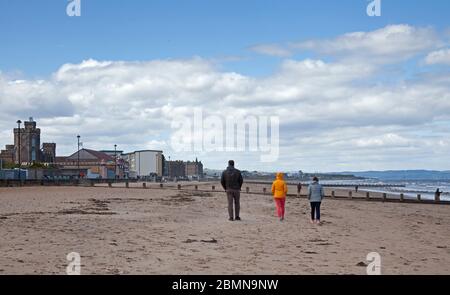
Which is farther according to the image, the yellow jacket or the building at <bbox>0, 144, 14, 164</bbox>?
the building at <bbox>0, 144, 14, 164</bbox>

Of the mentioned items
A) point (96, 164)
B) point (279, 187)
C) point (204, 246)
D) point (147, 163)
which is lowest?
point (204, 246)

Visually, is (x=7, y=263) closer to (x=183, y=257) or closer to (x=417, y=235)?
(x=183, y=257)

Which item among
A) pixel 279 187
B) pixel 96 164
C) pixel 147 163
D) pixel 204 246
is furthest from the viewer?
pixel 147 163

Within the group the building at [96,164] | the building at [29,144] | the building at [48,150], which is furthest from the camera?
the building at [48,150]

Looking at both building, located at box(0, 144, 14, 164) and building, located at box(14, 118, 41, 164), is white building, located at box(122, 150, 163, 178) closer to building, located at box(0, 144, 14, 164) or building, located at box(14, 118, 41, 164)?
building, located at box(14, 118, 41, 164)

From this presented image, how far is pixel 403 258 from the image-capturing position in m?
11.1

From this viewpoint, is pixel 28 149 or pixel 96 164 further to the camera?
pixel 28 149

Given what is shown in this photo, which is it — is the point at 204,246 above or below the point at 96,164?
below

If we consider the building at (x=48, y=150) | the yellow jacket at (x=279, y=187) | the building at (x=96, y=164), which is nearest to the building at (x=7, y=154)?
the building at (x=48, y=150)

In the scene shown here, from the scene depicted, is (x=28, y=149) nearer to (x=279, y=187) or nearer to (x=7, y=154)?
(x=7, y=154)

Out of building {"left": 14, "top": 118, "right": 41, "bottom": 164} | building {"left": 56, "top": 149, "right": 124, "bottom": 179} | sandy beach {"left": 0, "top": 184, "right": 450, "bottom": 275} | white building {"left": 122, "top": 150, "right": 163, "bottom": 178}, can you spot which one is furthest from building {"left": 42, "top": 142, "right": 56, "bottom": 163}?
sandy beach {"left": 0, "top": 184, "right": 450, "bottom": 275}

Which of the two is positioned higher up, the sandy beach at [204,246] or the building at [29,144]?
the building at [29,144]

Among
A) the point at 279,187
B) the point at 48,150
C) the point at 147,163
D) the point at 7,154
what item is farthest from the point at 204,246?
the point at 48,150

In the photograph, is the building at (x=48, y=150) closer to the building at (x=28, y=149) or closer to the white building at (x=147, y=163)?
the building at (x=28, y=149)
